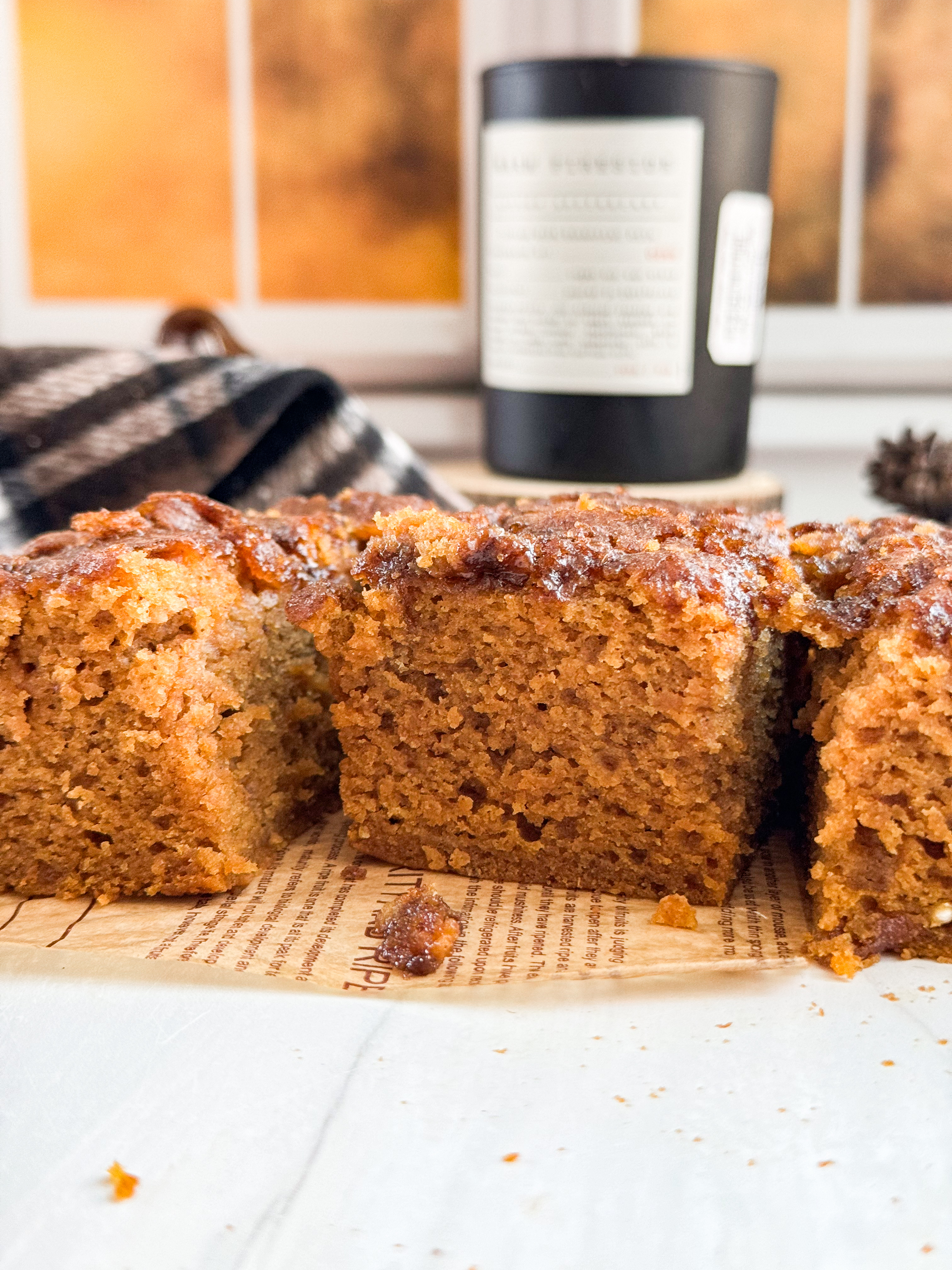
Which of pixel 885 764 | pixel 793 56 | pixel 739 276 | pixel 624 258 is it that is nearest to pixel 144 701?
pixel 885 764

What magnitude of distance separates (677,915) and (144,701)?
600 millimetres

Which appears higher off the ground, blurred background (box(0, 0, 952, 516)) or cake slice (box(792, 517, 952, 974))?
blurred background (box(0, 0, 952, 516))

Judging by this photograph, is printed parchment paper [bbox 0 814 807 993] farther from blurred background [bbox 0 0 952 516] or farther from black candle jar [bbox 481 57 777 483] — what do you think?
blurred background [bbox 0 0 952 516]

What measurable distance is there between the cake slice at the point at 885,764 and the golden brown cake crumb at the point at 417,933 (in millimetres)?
369

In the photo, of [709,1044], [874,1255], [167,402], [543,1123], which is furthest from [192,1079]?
[167,402]

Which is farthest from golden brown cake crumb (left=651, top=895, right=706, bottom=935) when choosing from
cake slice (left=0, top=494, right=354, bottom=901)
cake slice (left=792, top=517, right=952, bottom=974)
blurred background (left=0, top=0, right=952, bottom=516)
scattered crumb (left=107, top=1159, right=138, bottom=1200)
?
blurred background (left=0, top=0, right=952, bottom=516)

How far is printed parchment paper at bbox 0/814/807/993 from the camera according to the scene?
1.26m

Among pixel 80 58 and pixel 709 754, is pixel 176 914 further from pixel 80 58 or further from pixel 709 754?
pixel 80 58

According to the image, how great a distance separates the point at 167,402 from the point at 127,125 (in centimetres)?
108

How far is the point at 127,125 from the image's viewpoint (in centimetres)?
302

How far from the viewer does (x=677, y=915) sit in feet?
4.43

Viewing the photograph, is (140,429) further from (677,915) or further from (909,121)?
(909,121)

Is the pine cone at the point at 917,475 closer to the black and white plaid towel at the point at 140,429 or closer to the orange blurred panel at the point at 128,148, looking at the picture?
the black and white plaid towel at the point at 140,429

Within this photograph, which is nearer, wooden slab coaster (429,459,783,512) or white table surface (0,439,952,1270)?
white table surface (0,439,952,1270)
